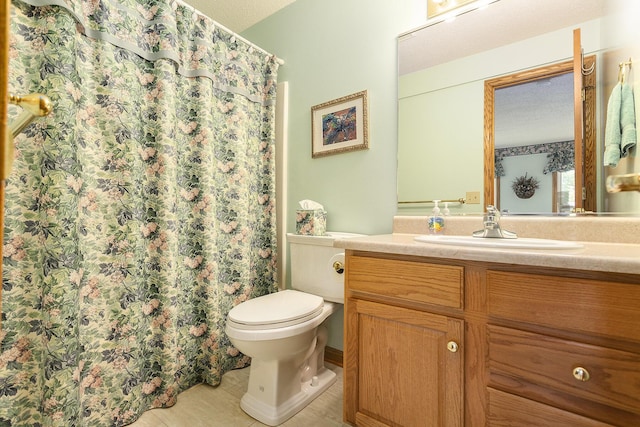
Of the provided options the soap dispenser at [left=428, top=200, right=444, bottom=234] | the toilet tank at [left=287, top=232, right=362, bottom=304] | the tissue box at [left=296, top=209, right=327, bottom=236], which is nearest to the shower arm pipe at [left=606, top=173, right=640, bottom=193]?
the soap dispenser at [left=428, top=200, right=444, bottom=234]

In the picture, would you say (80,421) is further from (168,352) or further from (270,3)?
(270,3)

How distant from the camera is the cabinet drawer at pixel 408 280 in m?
0.93

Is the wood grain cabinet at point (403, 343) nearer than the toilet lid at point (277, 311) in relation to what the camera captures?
Yes

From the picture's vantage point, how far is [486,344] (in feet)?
2.86

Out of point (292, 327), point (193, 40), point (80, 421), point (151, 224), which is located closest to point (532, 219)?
point (292, 327)

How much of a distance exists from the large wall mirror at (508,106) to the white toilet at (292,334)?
1.79 feet

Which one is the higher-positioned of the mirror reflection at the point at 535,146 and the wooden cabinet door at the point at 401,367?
the mirror reflection at the point at 535,146

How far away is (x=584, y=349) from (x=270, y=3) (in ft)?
7.99

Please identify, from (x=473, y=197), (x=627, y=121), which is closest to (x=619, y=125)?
(x=627, y=121)

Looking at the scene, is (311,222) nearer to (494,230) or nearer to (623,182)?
(494,230)

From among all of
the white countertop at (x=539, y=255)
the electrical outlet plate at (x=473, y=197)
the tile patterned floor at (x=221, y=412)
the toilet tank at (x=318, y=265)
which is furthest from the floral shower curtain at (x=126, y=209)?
the electrical outlet plate at (x=473, y=197)

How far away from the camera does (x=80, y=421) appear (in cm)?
120

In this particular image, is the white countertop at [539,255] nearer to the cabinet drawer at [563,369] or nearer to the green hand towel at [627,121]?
the cabinet drawer at [563,369]

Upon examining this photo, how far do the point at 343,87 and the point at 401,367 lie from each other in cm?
152
